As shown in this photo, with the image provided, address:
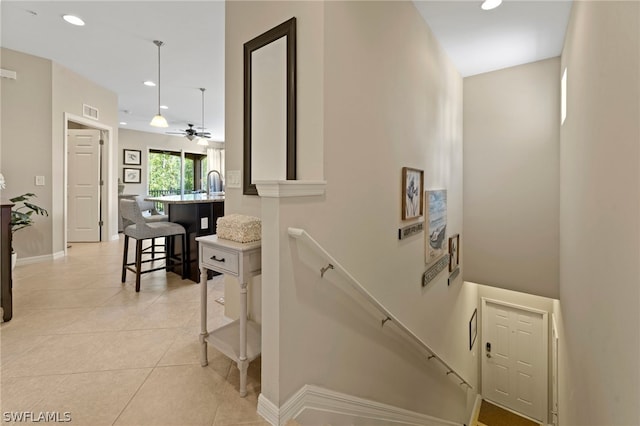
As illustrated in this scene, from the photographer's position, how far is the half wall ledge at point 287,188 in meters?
1.40

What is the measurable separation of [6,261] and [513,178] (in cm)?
536

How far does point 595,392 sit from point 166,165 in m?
10.2

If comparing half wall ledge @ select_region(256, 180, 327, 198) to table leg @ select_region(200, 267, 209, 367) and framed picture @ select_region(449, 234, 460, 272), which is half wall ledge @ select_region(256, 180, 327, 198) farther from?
framed picture @ select_region(449, 234, 460, 272)

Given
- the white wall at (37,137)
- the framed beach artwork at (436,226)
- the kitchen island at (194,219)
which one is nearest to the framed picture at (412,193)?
the framed beach artwork at (436,226)

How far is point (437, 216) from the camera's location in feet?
11.1

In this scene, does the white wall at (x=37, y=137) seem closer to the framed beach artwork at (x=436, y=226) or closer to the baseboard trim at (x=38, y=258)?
the baseboard trim at (x=38, y=258)

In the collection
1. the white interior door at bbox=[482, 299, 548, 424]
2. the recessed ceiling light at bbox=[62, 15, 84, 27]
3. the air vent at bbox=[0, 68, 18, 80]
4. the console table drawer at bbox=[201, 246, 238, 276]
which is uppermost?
the recessed ceiling light at bbox=[62, 15, 84, 27]

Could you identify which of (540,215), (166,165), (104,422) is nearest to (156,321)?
(104,422)

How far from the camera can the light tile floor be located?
1521mm

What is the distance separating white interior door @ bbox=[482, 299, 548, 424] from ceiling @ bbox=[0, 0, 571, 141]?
4.09m

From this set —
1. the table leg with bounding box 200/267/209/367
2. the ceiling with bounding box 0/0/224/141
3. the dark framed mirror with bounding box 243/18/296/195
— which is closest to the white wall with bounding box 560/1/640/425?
the dark framed mirror with bounding box 243/18/296/195

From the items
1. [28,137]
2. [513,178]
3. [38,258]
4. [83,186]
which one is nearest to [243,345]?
[513,178]

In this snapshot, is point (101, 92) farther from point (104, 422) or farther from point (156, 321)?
point (104, 422)

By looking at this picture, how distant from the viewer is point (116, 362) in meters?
1.89
